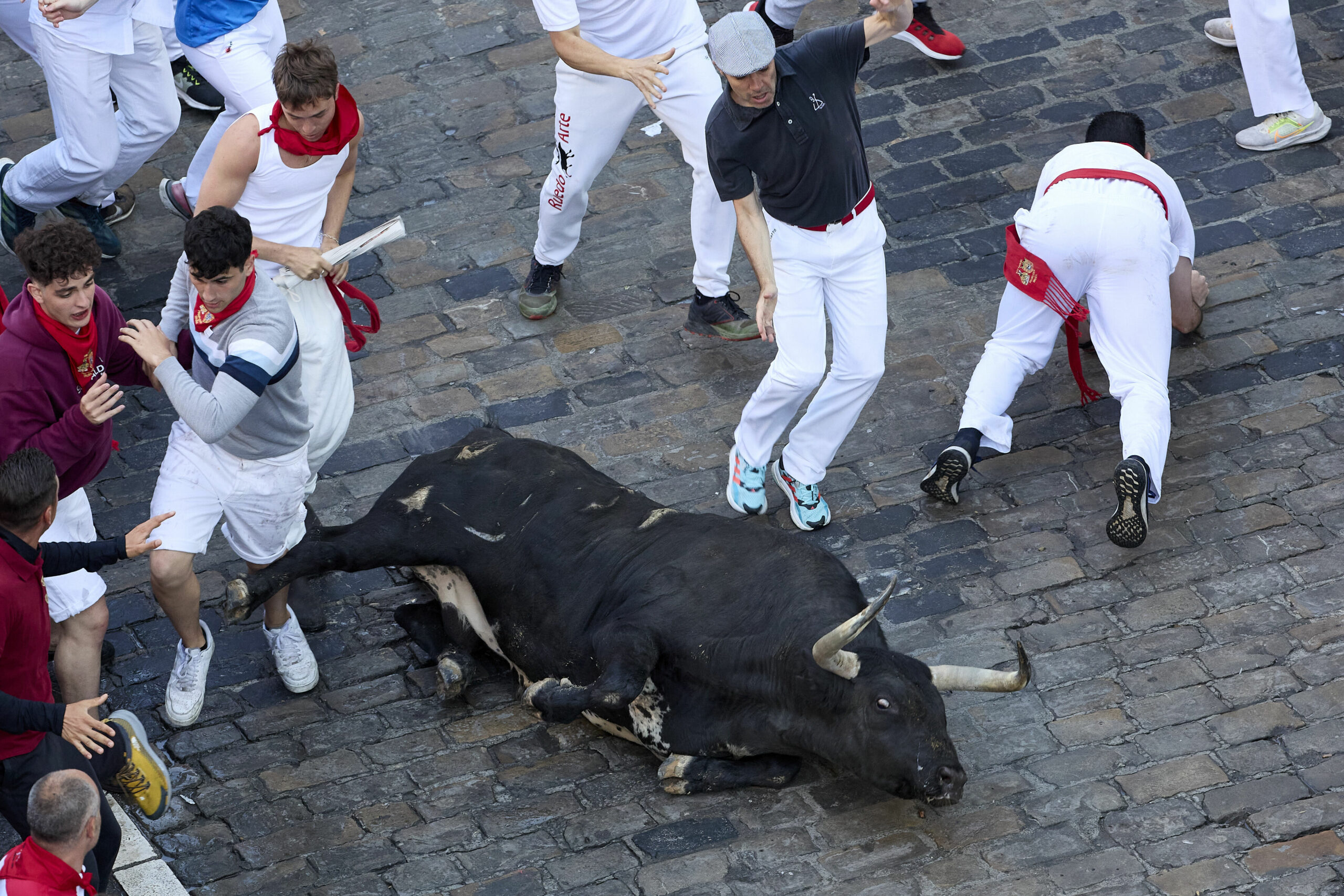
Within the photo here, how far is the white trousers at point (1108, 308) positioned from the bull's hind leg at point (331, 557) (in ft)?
8.84

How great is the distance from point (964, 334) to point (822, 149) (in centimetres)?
193

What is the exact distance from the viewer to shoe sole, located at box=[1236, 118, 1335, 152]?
29.2ft

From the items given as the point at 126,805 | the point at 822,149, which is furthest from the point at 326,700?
the point at 822,149

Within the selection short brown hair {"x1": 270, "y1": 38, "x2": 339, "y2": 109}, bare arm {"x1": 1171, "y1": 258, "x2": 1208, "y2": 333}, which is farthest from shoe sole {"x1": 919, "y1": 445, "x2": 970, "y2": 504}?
short brown hair {"x1": 270, "y1": 38, "x2": 339, "y2": 109}

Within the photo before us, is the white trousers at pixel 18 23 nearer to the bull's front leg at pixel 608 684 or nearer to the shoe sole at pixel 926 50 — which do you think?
the bull's front leg at pixel 608 684

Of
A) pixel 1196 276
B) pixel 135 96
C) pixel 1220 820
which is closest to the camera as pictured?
pixel 1220 820

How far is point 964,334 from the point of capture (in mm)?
7945

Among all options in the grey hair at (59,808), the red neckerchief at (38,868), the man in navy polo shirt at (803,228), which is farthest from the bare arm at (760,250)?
the red neckerchief at (38,868)

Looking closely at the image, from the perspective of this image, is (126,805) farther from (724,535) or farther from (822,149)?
(822,149)

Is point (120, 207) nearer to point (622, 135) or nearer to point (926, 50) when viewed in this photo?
point (622, 135)

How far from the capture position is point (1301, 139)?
29.3ft

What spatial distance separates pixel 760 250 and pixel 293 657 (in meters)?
2.60

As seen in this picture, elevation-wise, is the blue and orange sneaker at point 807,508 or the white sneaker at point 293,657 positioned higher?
the white sneaker at point 293,657

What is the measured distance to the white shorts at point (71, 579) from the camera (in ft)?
18.8
